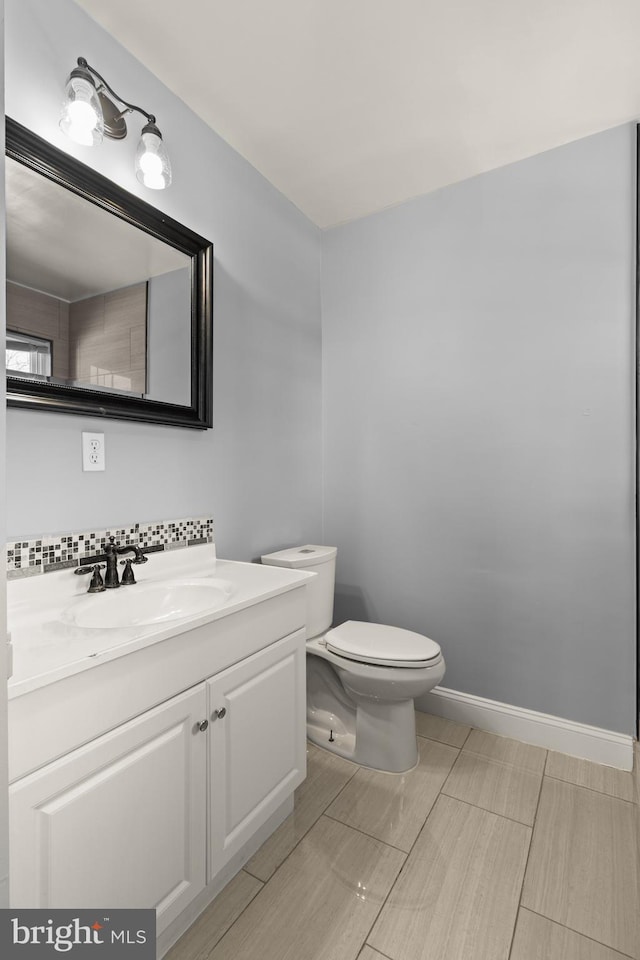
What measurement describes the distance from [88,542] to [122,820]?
721mm

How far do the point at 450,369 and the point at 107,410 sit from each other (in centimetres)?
150

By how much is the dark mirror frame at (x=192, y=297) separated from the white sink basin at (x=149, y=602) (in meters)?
0.53

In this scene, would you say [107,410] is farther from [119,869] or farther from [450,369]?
[450,369]

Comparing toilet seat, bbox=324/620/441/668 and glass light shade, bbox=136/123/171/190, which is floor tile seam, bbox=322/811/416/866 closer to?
toilet seat, bbox=324/620/441/668

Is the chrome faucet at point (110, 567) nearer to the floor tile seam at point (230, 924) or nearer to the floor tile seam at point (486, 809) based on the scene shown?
the floor tile seam at point (230, 924)

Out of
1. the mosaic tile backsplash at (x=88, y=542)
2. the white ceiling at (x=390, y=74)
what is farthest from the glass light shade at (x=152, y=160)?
the mosaic tile backsplash at (x=88, y=542)

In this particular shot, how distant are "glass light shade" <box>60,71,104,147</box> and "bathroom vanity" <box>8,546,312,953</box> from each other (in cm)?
119

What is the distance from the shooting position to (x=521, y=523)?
6.65 ft

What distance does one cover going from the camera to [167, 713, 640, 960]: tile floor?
3.77 feet

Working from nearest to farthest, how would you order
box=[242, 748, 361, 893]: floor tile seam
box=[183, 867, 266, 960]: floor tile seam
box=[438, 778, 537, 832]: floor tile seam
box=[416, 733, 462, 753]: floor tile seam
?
box=[183, 867, 266, 960]: floor tile seam
box=[242, 748, 361, 893]: floor tile seam
box=[438, 778, 537, 832]: floor tile seam
box=[416, 733, 462, 753]: floor tile seam

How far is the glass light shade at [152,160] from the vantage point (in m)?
1.43

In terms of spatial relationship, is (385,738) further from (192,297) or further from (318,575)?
(192,297)

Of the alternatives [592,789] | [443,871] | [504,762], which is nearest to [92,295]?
[443,871]

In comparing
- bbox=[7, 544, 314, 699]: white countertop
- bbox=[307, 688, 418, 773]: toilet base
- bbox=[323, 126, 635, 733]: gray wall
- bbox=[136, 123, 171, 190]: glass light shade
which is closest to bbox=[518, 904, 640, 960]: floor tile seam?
bbox=[307, 688, 418, 773]: toilet base
